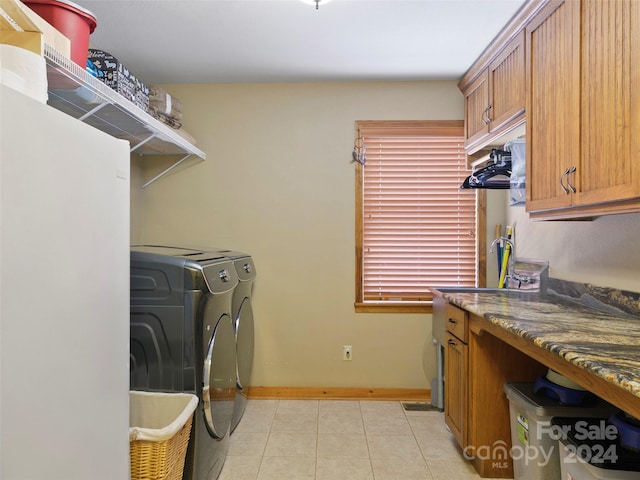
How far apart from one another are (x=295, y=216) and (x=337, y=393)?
138 cm

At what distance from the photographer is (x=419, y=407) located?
303cm

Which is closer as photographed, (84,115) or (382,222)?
(84,115)

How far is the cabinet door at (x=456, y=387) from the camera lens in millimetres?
2196

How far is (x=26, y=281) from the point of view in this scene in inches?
33.4

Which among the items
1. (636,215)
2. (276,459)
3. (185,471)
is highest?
(636,215)

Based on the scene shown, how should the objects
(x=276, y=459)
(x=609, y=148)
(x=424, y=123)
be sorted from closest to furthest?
(x=609, y=148) → (x=276, y=459) → (x=424, y=123)

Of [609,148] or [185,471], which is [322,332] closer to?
[185,471]

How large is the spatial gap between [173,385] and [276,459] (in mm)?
868

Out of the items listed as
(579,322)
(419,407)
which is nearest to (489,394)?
(579,322)

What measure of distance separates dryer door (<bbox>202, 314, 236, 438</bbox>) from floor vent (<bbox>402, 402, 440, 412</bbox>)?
1319mm

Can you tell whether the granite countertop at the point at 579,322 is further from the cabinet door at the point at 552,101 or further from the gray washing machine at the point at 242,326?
the gray washing machine at the point at 242,326

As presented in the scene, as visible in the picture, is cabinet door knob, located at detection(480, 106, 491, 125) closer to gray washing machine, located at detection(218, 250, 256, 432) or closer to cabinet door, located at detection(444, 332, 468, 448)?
cabinet door, located at detection(444, 332, 468, 448)

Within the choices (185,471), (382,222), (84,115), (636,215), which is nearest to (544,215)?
A: (636,215)

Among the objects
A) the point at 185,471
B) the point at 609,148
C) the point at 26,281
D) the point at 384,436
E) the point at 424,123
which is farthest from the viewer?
the point at 424,123
